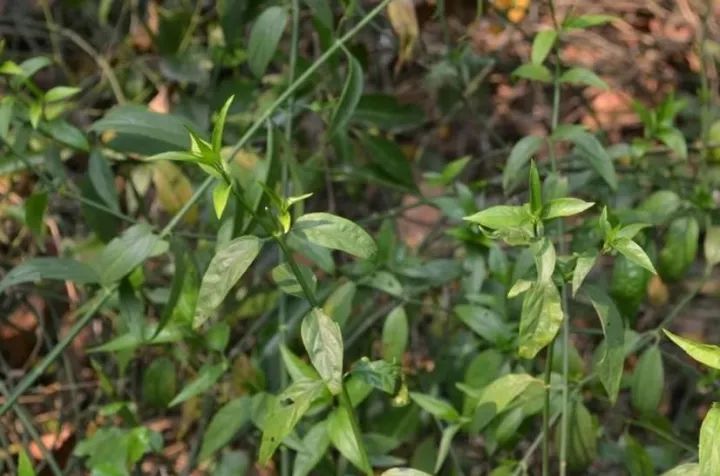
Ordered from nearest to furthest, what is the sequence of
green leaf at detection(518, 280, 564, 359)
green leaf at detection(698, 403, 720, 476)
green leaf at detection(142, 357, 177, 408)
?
green leaf at detection(698, 403, 720, 476)
green leaf at detection(518, 280, 564, 359)
green leaf at detection(142, 357, 177, 408)

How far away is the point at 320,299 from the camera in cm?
152

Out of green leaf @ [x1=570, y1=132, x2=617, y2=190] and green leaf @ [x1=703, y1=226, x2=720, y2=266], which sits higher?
green leaf @ [x1=570, y1=132, x2=617, y2=190]

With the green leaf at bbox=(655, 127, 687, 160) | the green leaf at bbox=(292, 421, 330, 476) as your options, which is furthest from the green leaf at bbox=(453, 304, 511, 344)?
the green leaf at bbox=(655, 127, 687, 160)

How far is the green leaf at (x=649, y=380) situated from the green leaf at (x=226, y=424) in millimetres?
480

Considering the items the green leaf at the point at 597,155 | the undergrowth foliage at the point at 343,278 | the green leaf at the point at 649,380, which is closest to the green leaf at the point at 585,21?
the undergrowth foliage at the point at 343,278

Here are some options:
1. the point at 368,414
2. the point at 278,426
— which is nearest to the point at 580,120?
the point at 368,414

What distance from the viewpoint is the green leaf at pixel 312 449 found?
4.07ft

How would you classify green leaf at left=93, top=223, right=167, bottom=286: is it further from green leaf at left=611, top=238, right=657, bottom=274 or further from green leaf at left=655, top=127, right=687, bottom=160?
green leaf at left=655, top=127, right=687, bottom=160

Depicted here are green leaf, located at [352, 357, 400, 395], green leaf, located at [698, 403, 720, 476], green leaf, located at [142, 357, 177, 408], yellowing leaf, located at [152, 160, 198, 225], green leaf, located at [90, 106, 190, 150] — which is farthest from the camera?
yellowing leaf, located at [152, 160, 198, 225]

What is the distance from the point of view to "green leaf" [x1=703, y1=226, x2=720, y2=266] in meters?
1.50

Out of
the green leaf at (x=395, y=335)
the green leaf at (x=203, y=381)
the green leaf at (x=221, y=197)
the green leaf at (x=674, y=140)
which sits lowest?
the green leaf at (x=395, y=335)

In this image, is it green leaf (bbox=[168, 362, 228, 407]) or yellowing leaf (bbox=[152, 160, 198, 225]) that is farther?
yellowing leaf (bbox=[152, 160, 198, 225])

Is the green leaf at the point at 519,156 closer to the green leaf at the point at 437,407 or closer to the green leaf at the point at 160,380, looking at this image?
the green leaf at the point at 437,407

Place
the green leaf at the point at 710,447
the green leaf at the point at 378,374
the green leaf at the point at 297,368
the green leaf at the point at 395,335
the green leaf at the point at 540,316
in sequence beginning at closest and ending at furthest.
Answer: the green leaf at the point at 710,447 → the green leaf at the point at 540,316 → the green leaf at the point at 378,374 → the green leaf at the point at 297,368 → the green leaf at the point at 395,335
